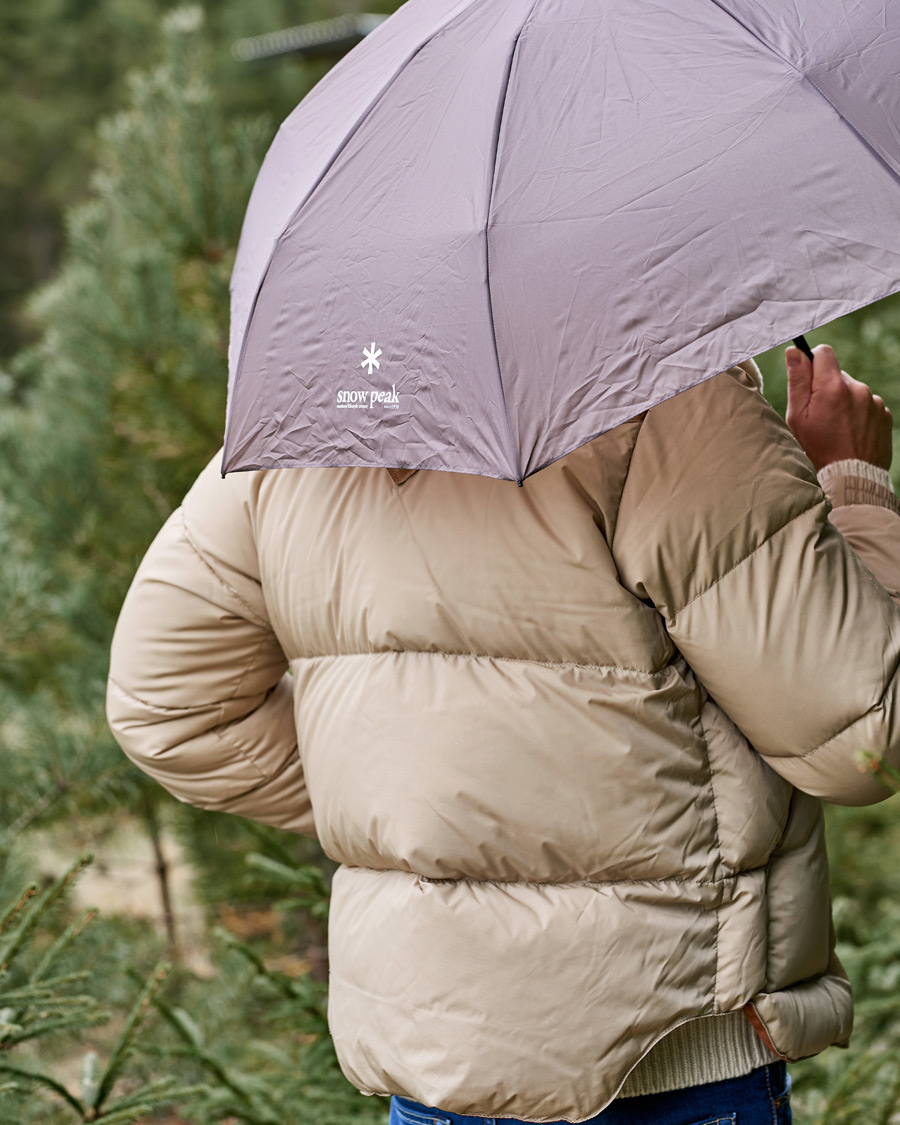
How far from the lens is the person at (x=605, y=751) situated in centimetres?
119

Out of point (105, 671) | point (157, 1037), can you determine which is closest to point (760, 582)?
point (105, 671)

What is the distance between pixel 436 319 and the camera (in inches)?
45.5

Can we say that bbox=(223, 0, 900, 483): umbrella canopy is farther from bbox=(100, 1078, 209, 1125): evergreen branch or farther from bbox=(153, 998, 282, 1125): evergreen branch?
bbox=(153, 998, 282, 1125): evergreen branch

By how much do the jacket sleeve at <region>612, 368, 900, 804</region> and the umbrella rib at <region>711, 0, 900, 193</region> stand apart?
0.26 metres

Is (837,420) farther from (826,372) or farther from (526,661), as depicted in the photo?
(526,661)

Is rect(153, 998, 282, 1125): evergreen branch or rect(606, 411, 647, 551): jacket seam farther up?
rect(606, 411, 647, 551): jacket seam

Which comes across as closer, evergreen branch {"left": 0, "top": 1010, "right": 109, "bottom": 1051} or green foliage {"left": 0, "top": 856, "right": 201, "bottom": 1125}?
green foliage {"left": 0, "top": 856, "right": 201, "bottom": 1125}

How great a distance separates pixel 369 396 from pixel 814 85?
0.52 meters

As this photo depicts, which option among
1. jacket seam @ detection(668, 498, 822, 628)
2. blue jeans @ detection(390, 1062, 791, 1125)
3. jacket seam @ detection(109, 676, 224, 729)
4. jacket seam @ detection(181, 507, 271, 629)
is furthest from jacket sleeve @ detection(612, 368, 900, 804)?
jacket seam @ detection(109, 676, 224, 729)

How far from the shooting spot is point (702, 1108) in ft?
4.36

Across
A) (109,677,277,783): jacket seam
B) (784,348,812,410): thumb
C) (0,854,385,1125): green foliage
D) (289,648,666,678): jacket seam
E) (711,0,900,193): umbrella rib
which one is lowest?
(0,854,385,1125): green foliage

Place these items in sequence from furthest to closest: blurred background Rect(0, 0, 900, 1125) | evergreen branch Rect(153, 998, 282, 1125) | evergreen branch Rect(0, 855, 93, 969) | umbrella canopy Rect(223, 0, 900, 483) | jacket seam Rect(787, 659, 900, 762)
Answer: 1. blurred background Rect(0, 0, 900, 1125)
2. evergreen branch Rect(153, 998, 282, 1125)
3. evergreen branch Rect(0, 855, 93, 969)
4. jacket seam Rect(787, 659, 900, 762)
5. umbrella canopy Rect(223, 0, 900, 483)

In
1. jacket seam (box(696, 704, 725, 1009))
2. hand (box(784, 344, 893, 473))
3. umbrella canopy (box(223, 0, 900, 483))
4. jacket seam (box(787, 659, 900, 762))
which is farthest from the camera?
hand (box(784, 344, 893, 473))

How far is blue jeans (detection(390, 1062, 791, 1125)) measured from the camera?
1.32m
